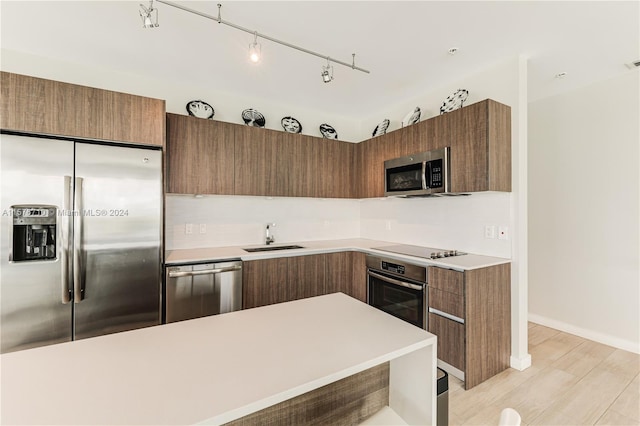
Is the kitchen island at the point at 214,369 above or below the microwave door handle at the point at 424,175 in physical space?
below

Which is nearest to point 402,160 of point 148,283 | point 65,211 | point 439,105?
point 439,105

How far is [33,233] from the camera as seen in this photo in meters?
1.94

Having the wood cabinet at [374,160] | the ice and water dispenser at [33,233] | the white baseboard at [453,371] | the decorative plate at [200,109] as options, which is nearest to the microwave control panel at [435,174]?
the wood cabinet at [374,160]

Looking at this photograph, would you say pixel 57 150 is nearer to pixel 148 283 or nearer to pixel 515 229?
pixel 148 283

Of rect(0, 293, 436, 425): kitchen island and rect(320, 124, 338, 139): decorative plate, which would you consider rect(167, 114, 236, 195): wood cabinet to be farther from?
rect(0, 293, 436, 425): kitchen island

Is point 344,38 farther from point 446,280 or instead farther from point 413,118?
point 446,280

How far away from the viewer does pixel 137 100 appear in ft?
7.42

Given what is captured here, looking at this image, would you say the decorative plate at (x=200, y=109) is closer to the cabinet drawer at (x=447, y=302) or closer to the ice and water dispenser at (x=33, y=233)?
the ice and water dispenser at (x=33, y=233)

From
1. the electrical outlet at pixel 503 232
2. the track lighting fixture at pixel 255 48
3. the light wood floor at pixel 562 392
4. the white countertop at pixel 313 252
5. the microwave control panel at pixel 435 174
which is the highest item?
the track lighting fixture at pixel 255 48

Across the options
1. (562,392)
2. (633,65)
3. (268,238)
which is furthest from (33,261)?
(633,65)

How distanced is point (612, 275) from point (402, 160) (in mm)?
2308

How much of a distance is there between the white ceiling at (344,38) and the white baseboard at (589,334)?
2529 mm

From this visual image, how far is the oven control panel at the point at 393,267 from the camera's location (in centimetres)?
265

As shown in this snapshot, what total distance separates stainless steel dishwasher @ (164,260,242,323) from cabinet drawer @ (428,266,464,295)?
5.50ft
